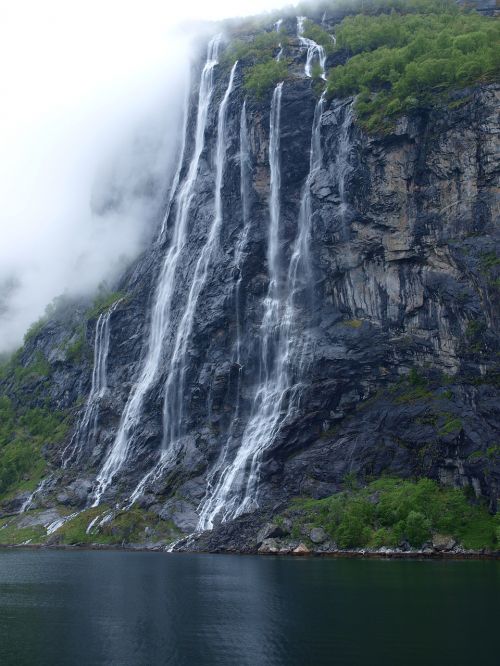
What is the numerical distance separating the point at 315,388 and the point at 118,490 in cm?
2649

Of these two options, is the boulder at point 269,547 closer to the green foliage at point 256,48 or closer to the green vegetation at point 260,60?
the green vegetation at point 260,60

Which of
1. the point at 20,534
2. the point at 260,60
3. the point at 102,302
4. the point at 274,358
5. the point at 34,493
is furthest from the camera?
the point at 102,302

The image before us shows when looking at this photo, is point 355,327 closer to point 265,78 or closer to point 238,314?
point 238,314

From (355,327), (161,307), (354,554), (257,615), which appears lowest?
(257,615)

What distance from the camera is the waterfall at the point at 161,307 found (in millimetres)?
87938

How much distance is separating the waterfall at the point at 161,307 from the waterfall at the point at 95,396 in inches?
259

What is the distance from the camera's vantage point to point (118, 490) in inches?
3231

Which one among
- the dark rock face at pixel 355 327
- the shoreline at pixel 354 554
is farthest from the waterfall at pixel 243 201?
the shoreline at pixel 354 554

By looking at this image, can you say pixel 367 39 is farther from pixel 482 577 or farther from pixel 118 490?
pixel 482 577

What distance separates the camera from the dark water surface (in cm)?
2581

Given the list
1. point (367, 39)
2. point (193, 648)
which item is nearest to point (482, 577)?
point (193, 648)

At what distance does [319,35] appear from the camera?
109 metres

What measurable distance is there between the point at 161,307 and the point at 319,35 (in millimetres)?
49235

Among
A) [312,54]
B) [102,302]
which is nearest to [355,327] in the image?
[312,54]
